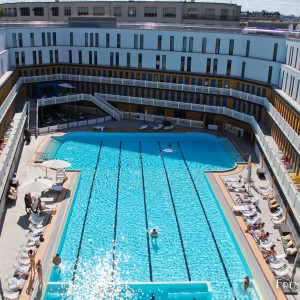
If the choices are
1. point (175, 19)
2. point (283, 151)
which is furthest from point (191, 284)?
point (175, 19)

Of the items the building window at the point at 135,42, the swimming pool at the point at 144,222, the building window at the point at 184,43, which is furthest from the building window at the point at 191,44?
the swimming pool at the point at 144,222

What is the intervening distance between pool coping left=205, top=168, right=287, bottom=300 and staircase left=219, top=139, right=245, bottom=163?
5312 millimetres

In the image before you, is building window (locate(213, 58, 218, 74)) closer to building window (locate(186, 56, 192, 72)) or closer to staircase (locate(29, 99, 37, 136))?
building window (locate(186, 56, 192, 72))

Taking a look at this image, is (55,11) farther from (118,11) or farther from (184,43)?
(184,43)

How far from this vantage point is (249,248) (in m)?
24.6

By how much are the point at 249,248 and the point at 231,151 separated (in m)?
17.6

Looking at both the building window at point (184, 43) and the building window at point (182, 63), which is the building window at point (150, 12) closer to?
the building window at point (184, 43)

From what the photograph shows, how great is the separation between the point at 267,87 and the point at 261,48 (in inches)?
176

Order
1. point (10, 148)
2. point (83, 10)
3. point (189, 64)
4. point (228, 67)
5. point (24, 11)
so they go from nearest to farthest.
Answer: point (10, 148), point (228, 67), point (189, 64), point (83, 10), point (24, 11)

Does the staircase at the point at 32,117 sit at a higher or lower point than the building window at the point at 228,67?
lower

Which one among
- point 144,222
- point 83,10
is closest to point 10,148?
point 144,222

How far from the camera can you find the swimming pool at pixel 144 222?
22.5 m

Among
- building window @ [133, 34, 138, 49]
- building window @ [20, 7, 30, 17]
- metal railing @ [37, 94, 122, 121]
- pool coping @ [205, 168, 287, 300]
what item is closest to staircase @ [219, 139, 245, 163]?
pool coping @ [205, 168, 287, 300]

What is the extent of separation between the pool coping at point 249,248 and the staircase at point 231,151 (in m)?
5.31
